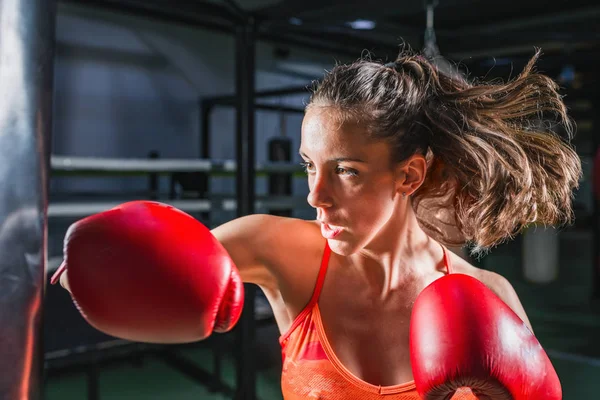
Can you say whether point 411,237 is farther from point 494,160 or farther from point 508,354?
point 508,354

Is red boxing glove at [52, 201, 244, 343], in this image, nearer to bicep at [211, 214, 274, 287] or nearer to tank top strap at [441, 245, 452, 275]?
bicep at [211, 214, 274, 287]

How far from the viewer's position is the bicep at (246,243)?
1.07 meters

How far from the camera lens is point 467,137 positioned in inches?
39.9

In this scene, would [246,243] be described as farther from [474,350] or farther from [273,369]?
[273,369]

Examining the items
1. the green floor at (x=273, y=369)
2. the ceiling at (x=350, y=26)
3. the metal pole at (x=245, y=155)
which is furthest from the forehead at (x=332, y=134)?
the green floor at (x=273, y=369)

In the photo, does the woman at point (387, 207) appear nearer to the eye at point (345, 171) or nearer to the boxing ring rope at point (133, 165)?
the eye at point (345, 171)

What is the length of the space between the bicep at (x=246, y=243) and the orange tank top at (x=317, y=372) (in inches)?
4.7

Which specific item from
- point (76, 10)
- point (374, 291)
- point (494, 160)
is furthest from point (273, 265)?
point (76, 10)

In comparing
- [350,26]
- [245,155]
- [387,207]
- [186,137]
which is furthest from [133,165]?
[186,137]

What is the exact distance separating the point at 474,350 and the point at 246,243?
461 mm

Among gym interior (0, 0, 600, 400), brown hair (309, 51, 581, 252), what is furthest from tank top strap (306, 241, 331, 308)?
gym interior (0, 0, 600, 400)

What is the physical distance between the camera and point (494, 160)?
1.02 m

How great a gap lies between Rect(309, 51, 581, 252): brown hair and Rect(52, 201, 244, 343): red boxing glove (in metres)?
0.36

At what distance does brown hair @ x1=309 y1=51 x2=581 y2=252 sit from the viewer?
97 centimetres
